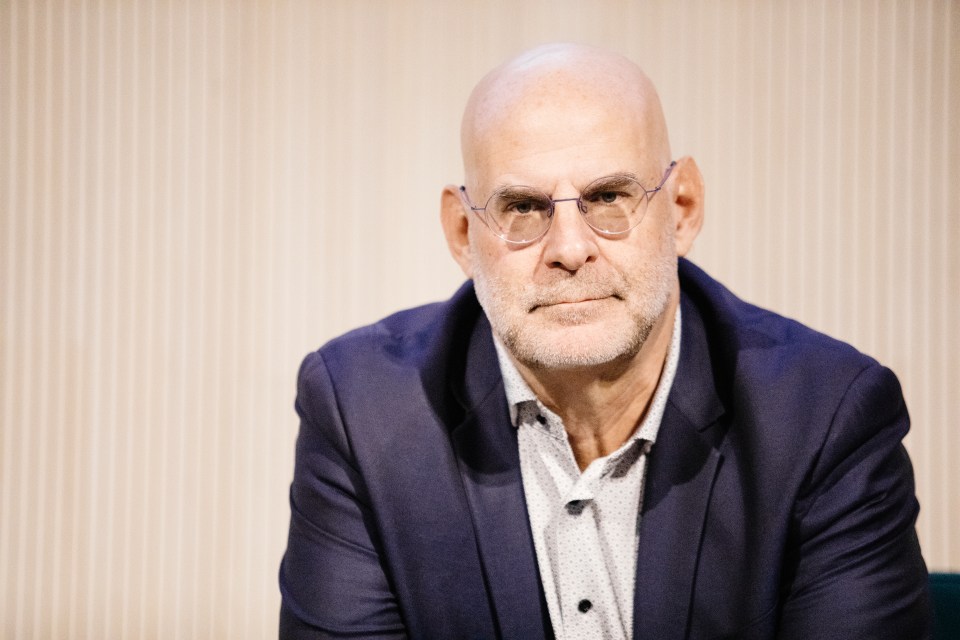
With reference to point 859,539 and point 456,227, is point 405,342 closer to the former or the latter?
point 456,227

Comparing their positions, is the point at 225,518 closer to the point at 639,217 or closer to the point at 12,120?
the point at 12,120

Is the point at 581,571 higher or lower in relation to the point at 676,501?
lower

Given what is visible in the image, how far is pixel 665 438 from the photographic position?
157 cm

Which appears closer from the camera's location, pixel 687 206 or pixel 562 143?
pixel 562 143

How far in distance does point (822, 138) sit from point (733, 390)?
1735 millimetres

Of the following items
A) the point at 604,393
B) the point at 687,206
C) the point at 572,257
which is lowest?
the point at 604,393

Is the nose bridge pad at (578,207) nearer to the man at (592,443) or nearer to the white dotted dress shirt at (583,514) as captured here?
the man at (592,443)

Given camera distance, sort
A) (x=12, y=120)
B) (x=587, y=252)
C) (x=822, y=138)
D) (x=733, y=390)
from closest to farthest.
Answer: (x=587, y=252) < (x=733, y=390) < (x=822, y=138) < (x=12, y=120)

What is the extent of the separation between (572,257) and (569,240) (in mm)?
27

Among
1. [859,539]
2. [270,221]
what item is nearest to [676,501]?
[859,539]

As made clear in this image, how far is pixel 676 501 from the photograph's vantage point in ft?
5.00

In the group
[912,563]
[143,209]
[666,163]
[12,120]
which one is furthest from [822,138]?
[12,120]

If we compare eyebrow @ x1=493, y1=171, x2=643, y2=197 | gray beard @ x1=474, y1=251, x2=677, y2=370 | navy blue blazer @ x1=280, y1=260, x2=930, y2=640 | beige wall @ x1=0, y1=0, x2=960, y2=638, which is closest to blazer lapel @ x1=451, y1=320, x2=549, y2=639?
navy blue blazer @ x1=280, y1=260, x2=930, y2=640

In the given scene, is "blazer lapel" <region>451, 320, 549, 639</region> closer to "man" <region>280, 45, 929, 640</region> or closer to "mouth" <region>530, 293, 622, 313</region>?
"man" <region>280, 45, 929, 640</region>
